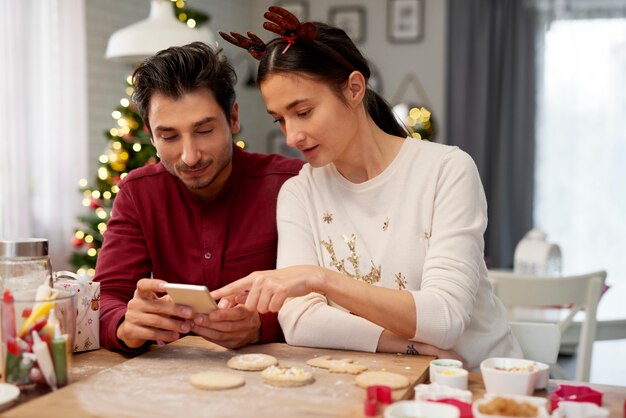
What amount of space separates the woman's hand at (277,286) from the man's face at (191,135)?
0.45 meters

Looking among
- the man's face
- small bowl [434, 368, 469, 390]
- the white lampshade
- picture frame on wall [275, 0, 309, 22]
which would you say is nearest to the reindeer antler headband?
the man's face

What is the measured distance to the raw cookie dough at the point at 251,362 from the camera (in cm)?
138

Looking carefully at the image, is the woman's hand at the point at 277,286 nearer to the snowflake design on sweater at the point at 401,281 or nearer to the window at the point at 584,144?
the snowflake design on sweater at the point at 401,281

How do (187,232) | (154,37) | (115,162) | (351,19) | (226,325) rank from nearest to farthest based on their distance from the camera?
(226,325)
(187,232)
(154,37)
(115,162)
(351,19)

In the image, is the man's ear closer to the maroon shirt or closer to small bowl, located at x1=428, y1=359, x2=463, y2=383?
the maroon shirt

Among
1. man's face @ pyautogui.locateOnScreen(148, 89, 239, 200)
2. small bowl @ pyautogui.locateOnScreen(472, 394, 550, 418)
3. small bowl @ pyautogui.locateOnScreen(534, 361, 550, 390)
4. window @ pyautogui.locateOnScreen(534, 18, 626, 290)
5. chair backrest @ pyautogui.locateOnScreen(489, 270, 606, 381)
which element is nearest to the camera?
small bowl @ pyautogui.locateOnScreen(472, 394, 550, 418)

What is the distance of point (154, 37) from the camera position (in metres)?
3.41

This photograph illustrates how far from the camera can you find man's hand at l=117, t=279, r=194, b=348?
1.54m

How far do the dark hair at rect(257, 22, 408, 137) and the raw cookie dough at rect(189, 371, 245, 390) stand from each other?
2.30 ft

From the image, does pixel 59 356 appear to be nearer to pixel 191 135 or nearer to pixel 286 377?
pixel 286 377

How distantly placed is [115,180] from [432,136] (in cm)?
325

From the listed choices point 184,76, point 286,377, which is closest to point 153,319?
point 286,377

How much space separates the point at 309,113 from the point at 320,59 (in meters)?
0.13

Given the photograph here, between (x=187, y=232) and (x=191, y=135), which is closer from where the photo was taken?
(x=191, y=135)
